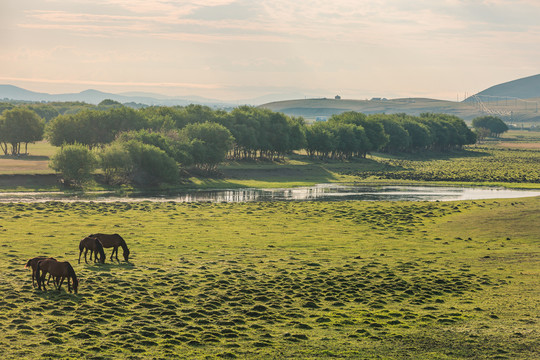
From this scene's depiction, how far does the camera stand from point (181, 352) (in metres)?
27.0

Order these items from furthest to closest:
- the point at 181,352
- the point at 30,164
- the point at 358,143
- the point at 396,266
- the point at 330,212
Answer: the point at 358,143, the point at 30,164, the point at 330,212, the point at 396,266, the point at 181,352

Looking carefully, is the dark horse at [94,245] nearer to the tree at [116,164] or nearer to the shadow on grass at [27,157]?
the tree at [116,164]

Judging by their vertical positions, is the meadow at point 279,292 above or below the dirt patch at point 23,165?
below

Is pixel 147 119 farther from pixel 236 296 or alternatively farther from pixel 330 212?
pixel 236 296

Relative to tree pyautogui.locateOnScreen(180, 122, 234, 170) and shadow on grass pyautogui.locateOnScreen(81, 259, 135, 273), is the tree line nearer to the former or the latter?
tree pyautogui.locateOnScreen(180, 122, 234, 170)

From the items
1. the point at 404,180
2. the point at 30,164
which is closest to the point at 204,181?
the point at 30,164

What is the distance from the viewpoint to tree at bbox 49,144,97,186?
360 ft

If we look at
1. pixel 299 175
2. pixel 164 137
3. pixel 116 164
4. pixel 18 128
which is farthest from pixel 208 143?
pixel 18 128

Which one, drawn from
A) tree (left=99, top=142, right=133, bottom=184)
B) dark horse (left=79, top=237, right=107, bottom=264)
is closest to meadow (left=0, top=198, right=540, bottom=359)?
dark horse (left=79, top=237, right=107, bottom=264)

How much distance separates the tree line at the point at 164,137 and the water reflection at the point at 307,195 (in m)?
10.1

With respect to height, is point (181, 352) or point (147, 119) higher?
point (147, 119)

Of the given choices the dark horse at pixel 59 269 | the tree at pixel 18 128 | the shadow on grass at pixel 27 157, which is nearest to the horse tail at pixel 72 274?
the dark horse at pixel 59 269

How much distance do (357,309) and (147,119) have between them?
136 m

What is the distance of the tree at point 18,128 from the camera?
150 m
